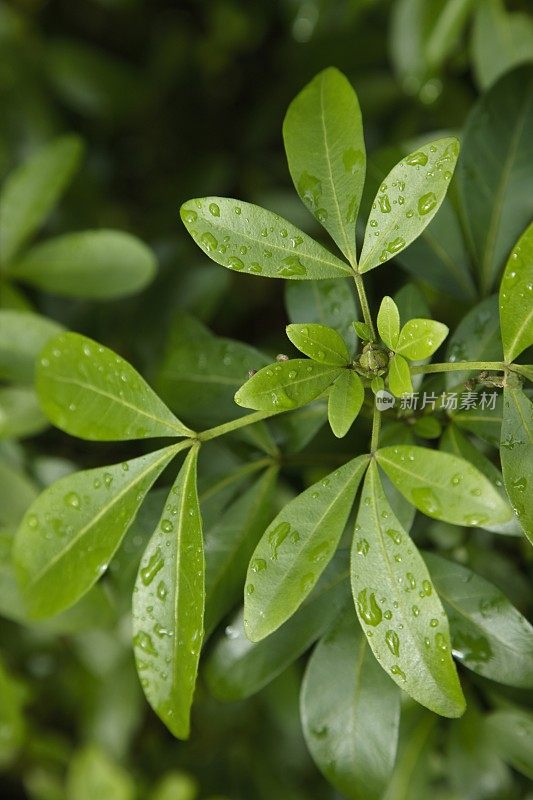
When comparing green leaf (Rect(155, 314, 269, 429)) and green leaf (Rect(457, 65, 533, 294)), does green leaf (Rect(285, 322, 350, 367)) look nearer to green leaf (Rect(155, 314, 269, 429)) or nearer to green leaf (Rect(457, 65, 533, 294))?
green leaf (Rect(155, 314, 269, 429))

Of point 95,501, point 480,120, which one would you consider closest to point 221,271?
point 480,120

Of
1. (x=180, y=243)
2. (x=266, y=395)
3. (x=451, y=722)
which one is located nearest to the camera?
(x=266, y=395)

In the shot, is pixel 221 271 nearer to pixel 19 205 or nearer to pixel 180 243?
pixel 180 243

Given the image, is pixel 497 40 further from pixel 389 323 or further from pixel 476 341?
pixel 389 323

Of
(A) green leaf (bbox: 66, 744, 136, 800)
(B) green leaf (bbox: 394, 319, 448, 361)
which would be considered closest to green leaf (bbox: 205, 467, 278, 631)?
(B) green leaf (bbox: 394, 319, 448, 361)

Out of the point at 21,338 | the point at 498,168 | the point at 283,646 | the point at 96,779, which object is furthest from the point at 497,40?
the point at 96,779

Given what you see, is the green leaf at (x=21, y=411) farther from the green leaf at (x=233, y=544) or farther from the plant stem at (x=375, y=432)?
the plant stem at (x=375, y=432)

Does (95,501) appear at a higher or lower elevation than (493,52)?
lower
